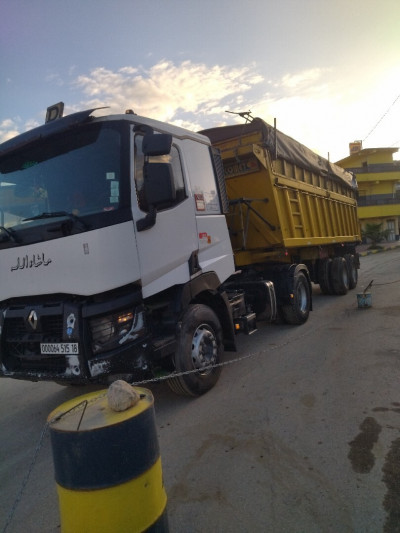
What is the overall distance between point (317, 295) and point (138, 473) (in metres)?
10.0

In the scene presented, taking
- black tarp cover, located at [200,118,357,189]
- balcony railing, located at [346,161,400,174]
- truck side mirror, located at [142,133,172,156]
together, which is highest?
balcony railing, located at [346,161,400,174]

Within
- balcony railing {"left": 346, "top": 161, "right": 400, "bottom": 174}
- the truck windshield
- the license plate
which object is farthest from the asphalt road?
balcony railing {"left": 346, "top": 161, "right": 400, "bottom": 174}

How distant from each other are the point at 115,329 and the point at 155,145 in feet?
5.51

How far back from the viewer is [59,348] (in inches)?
133

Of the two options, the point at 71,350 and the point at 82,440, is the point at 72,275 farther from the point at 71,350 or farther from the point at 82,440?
the point at 82,440

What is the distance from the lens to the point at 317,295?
36.6 feet

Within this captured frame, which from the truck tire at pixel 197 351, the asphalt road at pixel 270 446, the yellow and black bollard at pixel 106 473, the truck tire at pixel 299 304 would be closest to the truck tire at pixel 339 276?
the truck tire at pixel 299 304

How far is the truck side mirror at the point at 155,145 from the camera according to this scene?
3520 millimetres

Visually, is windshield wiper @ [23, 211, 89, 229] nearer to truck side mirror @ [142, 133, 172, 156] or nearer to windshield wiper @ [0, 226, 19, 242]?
windshield wiper @ [0, 226, 19, 242]

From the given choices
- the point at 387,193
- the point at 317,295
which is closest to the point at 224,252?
the point at 317,295

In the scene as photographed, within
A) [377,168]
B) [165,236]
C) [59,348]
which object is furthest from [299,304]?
[377,168]

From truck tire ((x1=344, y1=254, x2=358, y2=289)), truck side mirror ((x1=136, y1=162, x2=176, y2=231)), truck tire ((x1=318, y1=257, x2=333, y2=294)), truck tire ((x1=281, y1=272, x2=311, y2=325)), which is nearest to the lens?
truck side mirror ((x1=136, y1=162, x2=176, y2=231))

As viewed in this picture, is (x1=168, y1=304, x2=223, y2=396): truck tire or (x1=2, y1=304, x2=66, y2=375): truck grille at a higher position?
(x1=2, y1=304, x2=66, y2=375): truck grille

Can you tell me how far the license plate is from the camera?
10.8 feet
